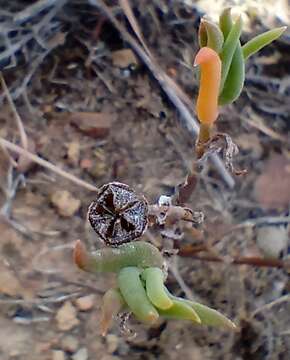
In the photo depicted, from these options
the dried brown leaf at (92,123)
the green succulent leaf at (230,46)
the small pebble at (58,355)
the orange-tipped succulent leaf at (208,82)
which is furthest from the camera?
the dried brown leaf at (92,123)

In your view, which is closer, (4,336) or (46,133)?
(4,336)

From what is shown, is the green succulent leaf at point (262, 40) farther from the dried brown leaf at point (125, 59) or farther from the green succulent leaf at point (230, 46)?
the dried brown leaf at point (125, 59)

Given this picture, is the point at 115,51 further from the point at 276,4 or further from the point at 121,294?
the point at 121,294

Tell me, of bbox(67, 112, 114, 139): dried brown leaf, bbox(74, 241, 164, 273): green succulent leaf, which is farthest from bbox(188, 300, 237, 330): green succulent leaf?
bbox(67, 112, 114, 139): dried brown leaf

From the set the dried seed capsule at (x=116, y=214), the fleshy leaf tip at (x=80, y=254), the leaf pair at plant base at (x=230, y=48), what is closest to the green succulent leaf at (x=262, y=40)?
the leaf pair at plant base at (x=230, y=48)

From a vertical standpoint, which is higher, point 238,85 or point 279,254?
point 238,85

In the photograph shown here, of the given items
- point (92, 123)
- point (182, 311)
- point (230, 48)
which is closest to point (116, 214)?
point (182, 311)

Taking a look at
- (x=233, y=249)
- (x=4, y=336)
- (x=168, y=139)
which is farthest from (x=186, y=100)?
(x=4, y=336)
